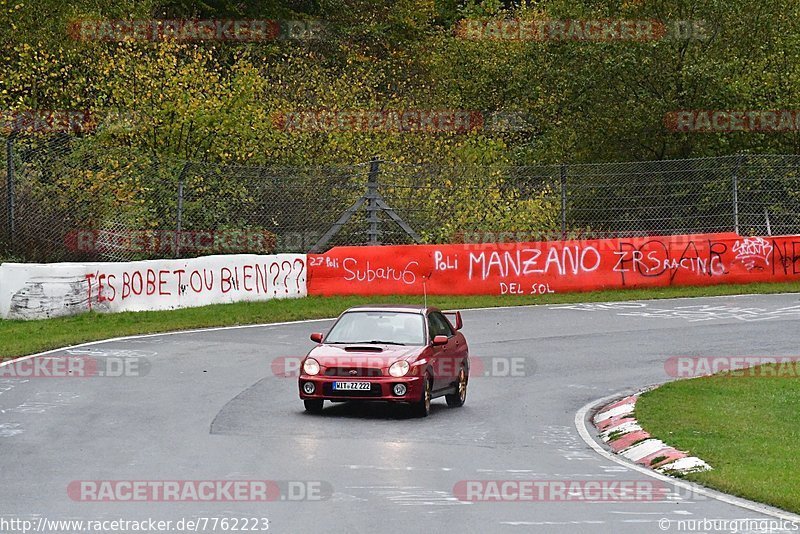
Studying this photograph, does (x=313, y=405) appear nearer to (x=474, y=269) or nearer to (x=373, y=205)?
(x=474, y=269)

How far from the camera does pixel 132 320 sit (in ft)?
81.4

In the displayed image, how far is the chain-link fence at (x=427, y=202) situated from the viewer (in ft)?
94.4

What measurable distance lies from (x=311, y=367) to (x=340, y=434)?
5.20ft

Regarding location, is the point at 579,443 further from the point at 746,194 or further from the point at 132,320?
the point at 746,194

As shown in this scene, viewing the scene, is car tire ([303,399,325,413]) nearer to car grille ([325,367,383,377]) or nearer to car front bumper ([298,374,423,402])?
car front bumper ([298,374,423,402])

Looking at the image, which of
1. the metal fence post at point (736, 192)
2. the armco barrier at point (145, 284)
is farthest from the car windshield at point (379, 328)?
the metal fence post at point (736, 192)

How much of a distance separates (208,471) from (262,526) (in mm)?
2362

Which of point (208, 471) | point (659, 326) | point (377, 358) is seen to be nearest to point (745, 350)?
point (659, 326)

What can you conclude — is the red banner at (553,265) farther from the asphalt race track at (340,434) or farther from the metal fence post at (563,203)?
the asphalt race track at (340,434)

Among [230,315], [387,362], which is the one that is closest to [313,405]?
[387,362]

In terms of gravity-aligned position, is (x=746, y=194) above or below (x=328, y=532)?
above

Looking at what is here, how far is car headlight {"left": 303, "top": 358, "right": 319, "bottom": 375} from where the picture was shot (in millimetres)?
15383

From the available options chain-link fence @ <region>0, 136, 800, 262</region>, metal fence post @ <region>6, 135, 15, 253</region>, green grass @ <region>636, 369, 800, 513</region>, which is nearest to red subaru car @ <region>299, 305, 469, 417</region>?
green grass @ <region>636, 369, 800, 513</region>

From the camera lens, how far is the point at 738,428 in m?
14.2
